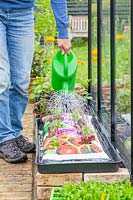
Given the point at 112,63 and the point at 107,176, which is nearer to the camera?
the point at 107,176

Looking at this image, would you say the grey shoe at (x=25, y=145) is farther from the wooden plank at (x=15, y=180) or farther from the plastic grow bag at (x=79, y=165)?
the plastic grow bag at (x=79, y=165)

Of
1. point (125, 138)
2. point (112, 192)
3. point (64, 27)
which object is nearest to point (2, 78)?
point (64, 27)

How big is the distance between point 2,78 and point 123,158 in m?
0.92

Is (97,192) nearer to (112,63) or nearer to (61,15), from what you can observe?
(112,63)

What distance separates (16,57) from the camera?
13.2ft

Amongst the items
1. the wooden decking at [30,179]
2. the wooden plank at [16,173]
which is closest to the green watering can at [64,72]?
the wooden decking at [30,179]

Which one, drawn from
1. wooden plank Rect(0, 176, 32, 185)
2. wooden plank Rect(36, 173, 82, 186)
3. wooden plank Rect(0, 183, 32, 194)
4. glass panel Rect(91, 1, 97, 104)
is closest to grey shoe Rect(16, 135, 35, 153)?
wooden plank Rect(0, 176, 32, 185)

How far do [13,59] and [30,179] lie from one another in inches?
32.8

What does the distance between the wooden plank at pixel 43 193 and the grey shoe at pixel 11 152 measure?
77 cm

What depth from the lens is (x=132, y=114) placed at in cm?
317

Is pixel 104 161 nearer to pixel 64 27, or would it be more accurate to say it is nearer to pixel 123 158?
pixel 123 158

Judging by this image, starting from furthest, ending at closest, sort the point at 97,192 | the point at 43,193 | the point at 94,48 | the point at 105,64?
the point at 94,48 < the point at 105,64 < the point at 43,193 < the point at 97,192

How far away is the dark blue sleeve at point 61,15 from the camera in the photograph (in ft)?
12.5

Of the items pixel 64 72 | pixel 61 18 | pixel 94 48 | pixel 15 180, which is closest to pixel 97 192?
pixel 15 180
